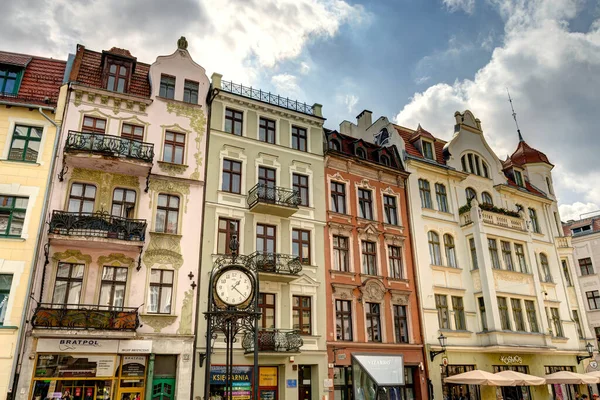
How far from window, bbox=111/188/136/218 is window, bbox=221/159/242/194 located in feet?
14.4

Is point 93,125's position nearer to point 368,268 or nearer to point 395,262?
point 368,268

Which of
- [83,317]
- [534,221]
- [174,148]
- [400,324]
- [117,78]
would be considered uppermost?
[117,78]

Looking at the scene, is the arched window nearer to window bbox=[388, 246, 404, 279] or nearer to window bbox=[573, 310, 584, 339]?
window bbox=[388, 246, 404, 279]

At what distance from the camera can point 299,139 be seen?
2669cm

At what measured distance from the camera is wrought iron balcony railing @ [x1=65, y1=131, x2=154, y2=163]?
19.9 meters

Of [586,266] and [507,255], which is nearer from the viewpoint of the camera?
[507,255]

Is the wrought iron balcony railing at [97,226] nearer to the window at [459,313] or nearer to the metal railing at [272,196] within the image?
the metal railing at [272,196]

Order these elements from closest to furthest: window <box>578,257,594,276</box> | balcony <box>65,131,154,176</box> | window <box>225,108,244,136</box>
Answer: balcony <box>65,131,154,176</box>, window <box>225,108,244,136</box>, window <box>578,257,594,276</box>

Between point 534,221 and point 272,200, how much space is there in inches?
873

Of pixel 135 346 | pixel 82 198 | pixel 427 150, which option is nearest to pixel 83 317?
pixel 135 346

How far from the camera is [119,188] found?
20.9 m

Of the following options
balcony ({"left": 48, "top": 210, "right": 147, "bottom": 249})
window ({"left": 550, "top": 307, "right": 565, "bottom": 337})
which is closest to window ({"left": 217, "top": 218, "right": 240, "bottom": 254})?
balcony ({"left": 48, "top": 210, "right": 147, "bottom": 249})

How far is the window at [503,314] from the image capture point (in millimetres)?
27984

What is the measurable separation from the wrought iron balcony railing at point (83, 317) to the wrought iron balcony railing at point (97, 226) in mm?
2780
